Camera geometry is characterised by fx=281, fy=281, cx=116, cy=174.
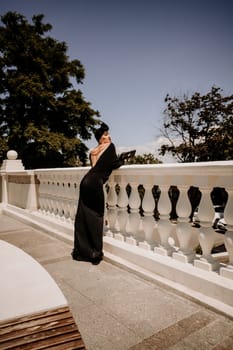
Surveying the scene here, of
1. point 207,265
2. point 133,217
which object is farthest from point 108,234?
point 207,265

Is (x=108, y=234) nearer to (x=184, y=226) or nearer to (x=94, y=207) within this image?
(x=94, y=207)

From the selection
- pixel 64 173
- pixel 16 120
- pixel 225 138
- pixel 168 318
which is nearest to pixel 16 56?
pixel 16 120

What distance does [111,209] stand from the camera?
12.3 ft

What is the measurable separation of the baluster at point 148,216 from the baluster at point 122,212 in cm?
39

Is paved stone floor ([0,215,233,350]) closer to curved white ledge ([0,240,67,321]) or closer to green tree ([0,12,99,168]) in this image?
curved white ledge ([0,240,67,321])

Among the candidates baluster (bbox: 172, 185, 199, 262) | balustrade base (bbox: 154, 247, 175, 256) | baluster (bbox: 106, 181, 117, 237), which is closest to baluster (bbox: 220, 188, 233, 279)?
baluster (bbox: 172, 185, 199, 262)

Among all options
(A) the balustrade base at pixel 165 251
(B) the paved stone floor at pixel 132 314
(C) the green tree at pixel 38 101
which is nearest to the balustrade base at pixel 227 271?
(B) the paved stone floor at pixel 132 314

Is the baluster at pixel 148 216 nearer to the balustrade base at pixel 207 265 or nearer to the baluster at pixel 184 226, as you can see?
the baluster at pixel 184 226

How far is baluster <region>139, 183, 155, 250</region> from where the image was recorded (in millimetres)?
3105

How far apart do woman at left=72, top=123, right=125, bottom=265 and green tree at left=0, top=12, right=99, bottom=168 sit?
64.4ft

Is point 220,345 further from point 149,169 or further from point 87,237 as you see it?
point 87,237

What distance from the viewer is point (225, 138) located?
23.7m

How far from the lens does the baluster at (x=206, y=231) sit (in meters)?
2.43

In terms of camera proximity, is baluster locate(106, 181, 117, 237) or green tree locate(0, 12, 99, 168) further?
green tree locate(0, 12, 99, 168)
